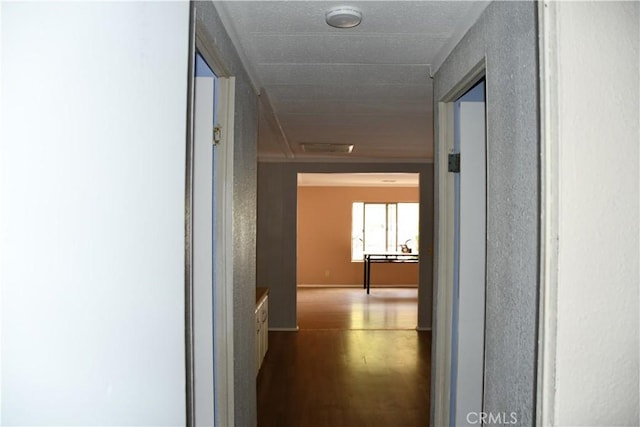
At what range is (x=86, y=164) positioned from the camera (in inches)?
28.3

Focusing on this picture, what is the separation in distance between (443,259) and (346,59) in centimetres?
105

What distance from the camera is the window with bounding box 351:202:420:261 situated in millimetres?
10555

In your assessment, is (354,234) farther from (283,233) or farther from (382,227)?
(283,233)

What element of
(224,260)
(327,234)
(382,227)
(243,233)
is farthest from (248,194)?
(382,227)

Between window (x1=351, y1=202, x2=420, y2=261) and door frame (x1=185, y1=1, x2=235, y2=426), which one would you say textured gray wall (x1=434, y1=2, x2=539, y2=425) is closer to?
door frame (x1=185, y1=1, x2=235, y2=426)

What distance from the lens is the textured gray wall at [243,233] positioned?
208cm

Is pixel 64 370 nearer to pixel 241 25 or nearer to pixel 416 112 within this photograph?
pixel 241 25

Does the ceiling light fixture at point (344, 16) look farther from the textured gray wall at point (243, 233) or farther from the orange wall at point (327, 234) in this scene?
the orange wall at point (327, 234)

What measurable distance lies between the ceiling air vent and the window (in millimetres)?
5112

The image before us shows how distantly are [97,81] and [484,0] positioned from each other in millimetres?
1284

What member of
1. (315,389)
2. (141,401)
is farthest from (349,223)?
(141,401)

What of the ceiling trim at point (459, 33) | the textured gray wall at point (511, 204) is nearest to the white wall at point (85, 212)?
the textured gray wall at point (511, 204)

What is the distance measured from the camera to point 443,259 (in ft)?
7.54
